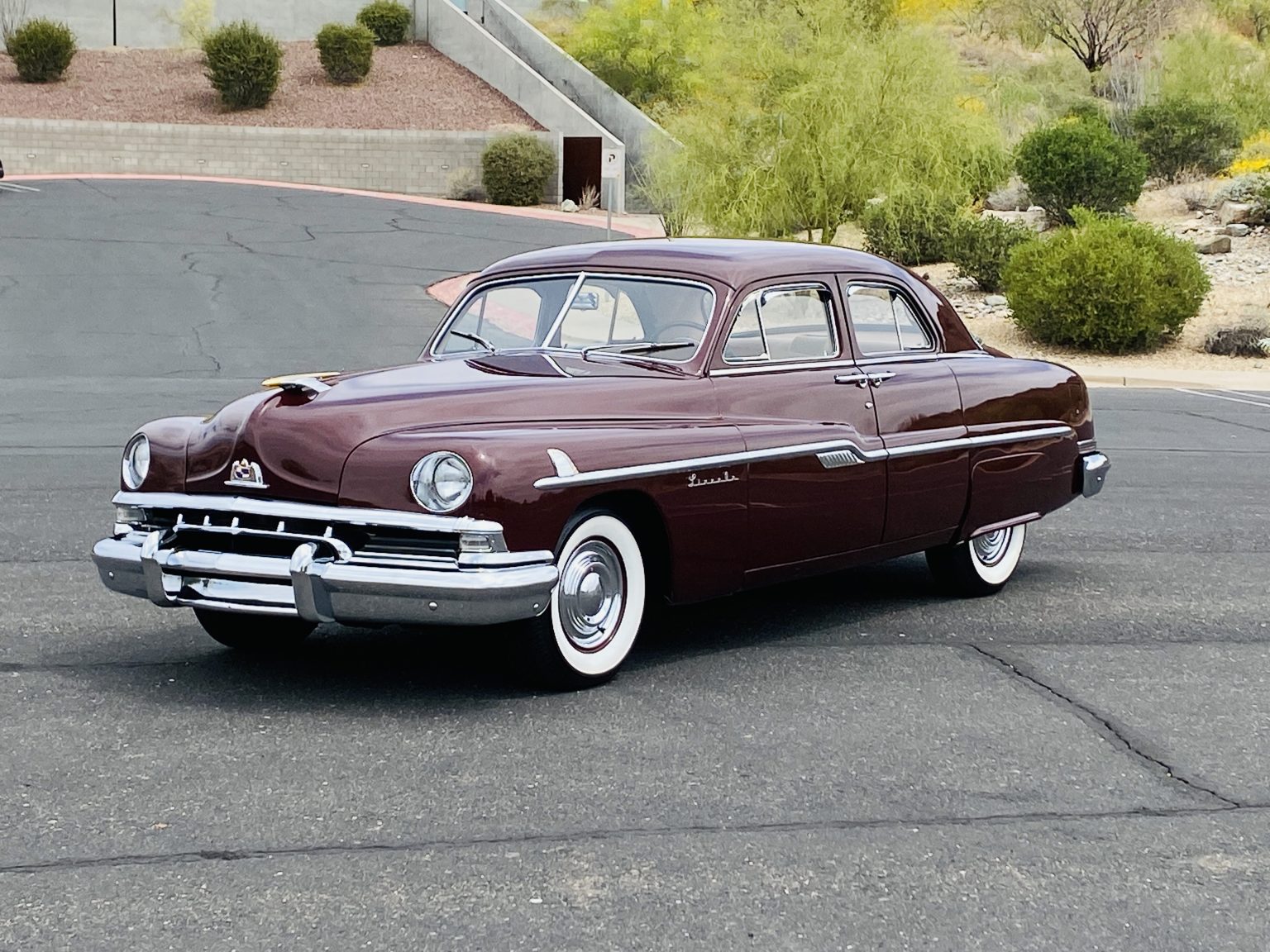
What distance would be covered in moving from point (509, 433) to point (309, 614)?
928 millimetres

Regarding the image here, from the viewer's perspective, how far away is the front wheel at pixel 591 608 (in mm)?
5871

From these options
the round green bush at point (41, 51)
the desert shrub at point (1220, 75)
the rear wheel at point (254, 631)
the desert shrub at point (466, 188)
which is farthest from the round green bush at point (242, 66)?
the rear wheel at point (254, 631)

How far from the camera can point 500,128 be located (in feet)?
152

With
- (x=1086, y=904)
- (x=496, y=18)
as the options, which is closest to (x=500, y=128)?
(x=496, y=18)

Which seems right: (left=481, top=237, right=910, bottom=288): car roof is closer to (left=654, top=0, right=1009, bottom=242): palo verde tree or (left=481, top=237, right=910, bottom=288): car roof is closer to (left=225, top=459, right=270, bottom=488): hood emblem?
(left=225, top=459, right=270, bottom=488): hood emblem

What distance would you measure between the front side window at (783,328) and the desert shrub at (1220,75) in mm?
39579

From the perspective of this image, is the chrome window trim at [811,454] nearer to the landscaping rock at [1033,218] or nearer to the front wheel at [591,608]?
the front wheel at [591,608]

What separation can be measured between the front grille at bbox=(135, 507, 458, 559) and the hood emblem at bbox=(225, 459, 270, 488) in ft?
0.35

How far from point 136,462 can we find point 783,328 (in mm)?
2709

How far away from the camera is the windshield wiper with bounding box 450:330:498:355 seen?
7152 millimetres

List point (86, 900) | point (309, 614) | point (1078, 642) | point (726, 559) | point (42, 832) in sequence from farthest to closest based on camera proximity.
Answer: point (1078, 642) → point (726, 559) → point (309, 614) → point (42, 832) → point (86, 900)

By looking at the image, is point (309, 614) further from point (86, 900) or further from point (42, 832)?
point (86, 900)

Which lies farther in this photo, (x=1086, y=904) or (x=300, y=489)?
(x=300, y=489)

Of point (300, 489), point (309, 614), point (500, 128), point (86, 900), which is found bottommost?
point (86, 900)
